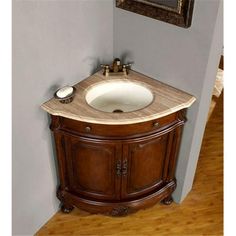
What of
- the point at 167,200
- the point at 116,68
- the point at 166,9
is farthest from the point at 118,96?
the point at 167,200

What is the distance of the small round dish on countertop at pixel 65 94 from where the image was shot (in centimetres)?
165

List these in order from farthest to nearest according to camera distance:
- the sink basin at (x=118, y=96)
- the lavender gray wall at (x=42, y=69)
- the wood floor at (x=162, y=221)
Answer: the wood floor at (x=162, y=221) < the sink basin at (x=118, y=96) < the lavender gray wall at (x=42, y=69)

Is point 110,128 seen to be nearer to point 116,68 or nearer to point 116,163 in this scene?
point 116,163

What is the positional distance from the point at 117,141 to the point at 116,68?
1.52ft

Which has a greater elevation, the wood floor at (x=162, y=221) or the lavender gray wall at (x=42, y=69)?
the lavender gray wall at (x=42, y=69)

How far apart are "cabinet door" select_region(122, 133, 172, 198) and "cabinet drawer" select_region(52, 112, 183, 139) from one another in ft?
0.21

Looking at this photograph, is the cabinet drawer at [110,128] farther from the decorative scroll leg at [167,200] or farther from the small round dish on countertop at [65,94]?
the decorative scroll leg at [167,200]

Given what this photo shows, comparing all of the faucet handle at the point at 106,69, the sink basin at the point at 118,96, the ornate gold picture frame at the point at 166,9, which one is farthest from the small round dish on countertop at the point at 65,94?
the ornate gold picture frame at the point at 166,9

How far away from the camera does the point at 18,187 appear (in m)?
1.68

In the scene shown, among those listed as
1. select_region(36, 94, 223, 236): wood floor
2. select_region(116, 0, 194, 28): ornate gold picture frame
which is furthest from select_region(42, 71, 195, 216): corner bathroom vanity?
select_region(116, 0, 194, 28): ornate gold picture frame

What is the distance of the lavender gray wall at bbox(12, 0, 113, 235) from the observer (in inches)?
55.9

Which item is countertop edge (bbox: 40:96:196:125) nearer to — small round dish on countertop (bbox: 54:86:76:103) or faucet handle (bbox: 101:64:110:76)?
small round dish on countertop (bbox: 54:86:76:103)

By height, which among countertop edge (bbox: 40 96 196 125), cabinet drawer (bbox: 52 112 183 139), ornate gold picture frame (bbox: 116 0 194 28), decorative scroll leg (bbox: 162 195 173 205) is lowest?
decorative scroll leg (bbox: 162 195 173 205)

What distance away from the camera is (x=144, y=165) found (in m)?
1.79
